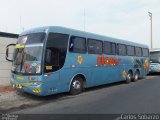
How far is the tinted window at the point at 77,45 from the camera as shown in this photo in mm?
11273

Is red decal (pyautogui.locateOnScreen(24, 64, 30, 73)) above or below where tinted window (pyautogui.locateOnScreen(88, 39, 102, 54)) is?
below

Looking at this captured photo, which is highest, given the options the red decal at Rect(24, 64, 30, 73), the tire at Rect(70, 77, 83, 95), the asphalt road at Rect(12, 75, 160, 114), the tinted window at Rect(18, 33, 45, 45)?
the tinted window at Rect(18, 33, 45, 45)

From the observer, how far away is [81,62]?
11844mm

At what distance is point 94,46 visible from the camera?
1292 cm

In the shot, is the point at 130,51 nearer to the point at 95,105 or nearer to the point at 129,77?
the point at 129,77

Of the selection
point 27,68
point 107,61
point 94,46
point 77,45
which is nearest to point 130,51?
point 107,61

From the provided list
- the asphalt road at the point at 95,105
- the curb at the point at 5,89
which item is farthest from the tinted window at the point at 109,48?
the curb at the point at 5,89

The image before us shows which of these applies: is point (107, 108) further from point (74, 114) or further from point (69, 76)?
point (69, 76)

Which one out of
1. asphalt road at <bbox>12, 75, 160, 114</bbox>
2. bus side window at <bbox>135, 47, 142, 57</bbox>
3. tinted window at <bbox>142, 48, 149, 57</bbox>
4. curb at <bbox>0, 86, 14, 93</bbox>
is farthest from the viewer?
tinted window at <bbox>142, 48, 149, 57</bbox>

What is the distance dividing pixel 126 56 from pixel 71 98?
6.82m

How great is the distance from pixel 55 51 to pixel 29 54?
3.47 feet

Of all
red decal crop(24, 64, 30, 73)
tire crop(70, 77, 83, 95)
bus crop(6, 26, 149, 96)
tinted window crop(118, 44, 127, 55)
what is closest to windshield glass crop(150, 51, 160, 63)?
tinted window crop(118, 44, 127, 55)

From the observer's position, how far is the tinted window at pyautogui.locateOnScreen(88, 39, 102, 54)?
493 inches

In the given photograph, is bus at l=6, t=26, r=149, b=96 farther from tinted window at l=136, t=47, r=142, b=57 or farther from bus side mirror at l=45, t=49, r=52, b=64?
tinted window at l=136, t=47, r=142, b=57
